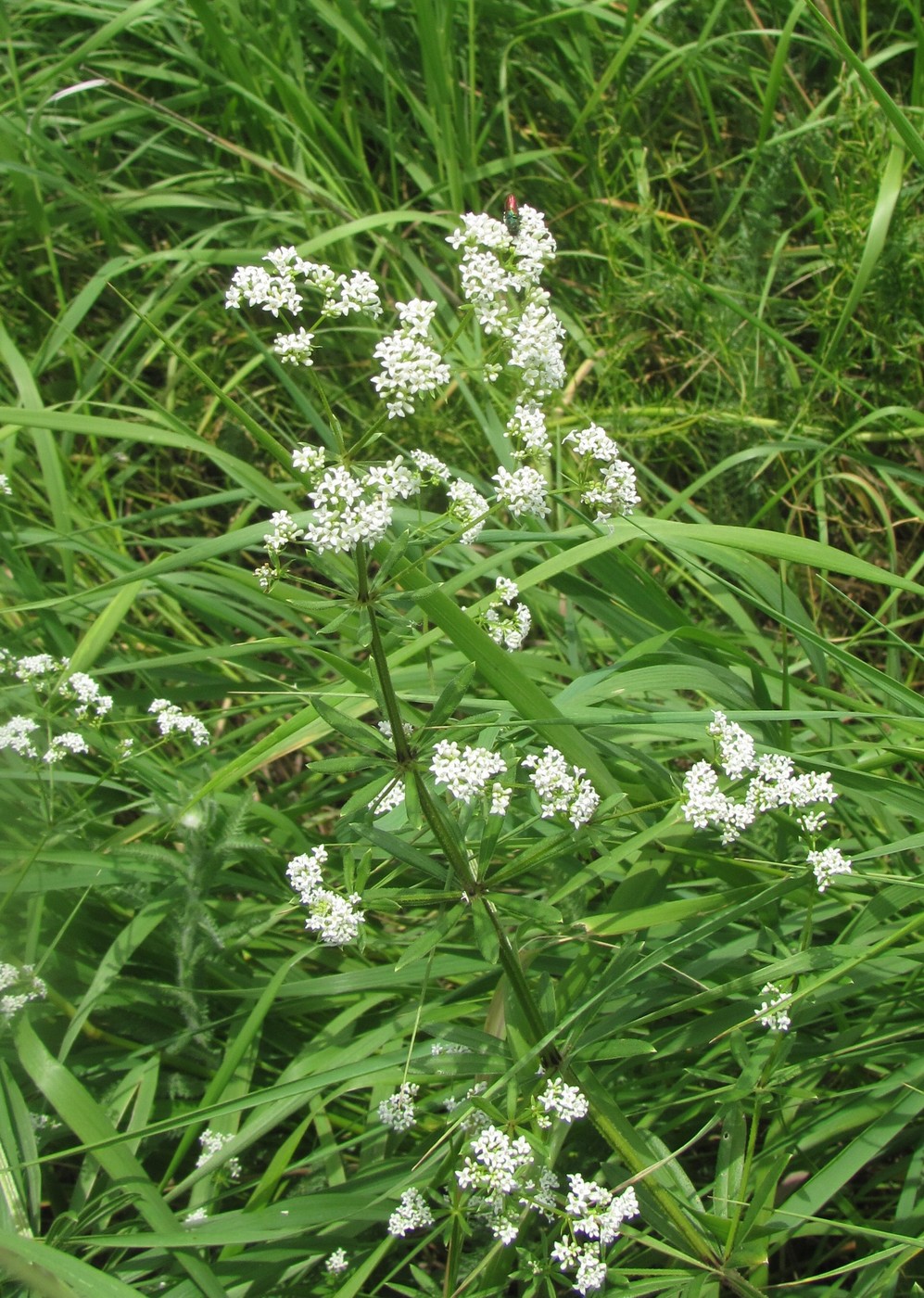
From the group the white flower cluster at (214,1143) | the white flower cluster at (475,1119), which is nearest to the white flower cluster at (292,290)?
the white flower cluster at (475,1119)

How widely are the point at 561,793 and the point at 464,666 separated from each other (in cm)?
59

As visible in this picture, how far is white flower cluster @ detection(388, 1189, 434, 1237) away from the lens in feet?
6.97

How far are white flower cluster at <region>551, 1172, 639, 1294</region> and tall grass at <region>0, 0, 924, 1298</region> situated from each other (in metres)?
0.07

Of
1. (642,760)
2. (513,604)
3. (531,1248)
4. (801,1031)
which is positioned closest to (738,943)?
(801,1031)

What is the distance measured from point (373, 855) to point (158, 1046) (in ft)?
3.31

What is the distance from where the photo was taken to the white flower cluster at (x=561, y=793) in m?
1.94

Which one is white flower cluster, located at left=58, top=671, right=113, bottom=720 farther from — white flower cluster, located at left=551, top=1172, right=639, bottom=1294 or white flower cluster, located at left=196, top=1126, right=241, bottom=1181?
white flower cluster, located at left=551, top=1172, right=639, bottom=1294

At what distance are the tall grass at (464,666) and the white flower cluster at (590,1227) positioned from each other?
0.07 meters

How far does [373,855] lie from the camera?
2.42m

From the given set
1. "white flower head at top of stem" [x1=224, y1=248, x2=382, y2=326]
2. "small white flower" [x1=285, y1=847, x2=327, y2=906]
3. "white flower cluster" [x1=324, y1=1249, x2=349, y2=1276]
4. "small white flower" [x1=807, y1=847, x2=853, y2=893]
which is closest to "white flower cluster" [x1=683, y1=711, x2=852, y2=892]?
"small white flower" [x1=807, y1=847, x2=853, y2=893]

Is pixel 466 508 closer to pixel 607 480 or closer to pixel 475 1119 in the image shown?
pixel 607 480

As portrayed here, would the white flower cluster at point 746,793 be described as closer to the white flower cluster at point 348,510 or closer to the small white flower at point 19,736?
the white flower cluster at point 348,510

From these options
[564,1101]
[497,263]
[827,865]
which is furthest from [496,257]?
[564,1101]

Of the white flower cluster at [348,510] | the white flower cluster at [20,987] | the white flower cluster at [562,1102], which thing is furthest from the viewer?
→ the white flower cluster at [20,987]
